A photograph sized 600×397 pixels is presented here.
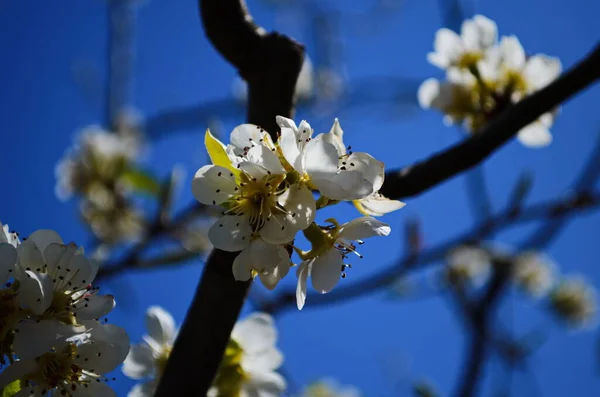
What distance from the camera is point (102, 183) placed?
309cm

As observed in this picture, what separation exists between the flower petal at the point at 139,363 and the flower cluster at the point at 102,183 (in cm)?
197

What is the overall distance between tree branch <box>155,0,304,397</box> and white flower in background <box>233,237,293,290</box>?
0.22 feet

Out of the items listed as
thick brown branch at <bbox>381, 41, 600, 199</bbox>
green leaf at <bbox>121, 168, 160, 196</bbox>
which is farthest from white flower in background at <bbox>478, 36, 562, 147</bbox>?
green leaf at <bbox>121, 168, 160, 196</bbox>

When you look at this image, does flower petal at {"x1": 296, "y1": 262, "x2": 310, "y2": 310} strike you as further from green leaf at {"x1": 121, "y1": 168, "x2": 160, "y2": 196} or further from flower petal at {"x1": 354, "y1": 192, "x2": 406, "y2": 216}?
green leaf at {"x1": 121, "y1": 168, "x2": 160, "y2": 196}

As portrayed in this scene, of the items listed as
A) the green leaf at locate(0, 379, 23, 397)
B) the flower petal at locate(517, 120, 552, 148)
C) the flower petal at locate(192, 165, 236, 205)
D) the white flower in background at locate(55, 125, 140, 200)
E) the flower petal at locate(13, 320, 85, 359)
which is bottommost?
the green leaf at locate(0, 379, 23, 397)

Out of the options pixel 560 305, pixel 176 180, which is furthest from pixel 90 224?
pixel 560 305

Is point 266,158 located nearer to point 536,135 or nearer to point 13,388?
point 13,388

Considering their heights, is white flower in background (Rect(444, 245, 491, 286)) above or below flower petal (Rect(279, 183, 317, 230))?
above

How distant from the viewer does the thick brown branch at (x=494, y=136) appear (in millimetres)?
1028

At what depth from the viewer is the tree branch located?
0.87 metres

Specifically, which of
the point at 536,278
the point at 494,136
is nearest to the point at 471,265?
the point at 536,278

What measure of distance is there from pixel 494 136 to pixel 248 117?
0.43 m

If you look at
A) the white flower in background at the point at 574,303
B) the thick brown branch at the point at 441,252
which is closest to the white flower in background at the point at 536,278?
the white flower in background at the point at 574,303

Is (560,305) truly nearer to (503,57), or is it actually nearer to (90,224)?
(90,224)
